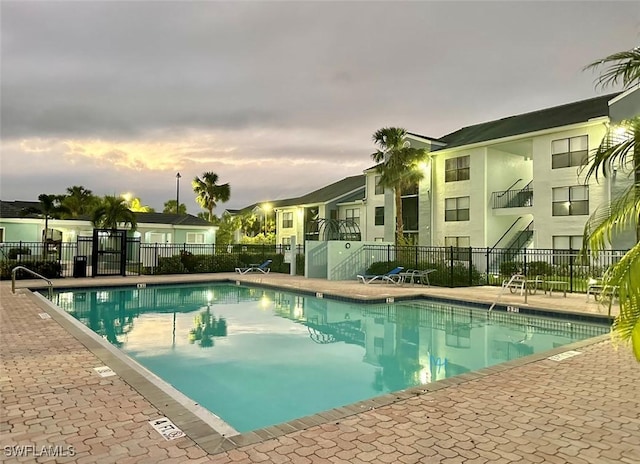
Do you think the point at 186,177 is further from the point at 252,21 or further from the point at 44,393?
the point at 44,393

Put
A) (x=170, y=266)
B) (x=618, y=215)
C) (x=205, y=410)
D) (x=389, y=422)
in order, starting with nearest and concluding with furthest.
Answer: (x=389, y=422)
(x=618, y=215)
(x=205, y=410)
(x=170, y=266)

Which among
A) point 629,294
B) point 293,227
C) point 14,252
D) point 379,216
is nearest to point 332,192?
point 293,227

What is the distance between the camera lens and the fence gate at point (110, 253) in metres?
20.8

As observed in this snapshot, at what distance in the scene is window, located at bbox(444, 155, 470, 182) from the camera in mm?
26172

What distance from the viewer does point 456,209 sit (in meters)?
26.6

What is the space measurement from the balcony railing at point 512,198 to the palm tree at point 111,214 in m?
22.2

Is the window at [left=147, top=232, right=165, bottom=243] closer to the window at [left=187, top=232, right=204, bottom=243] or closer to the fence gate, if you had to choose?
the window at [left=187, top=232, right=204, bottom=243]

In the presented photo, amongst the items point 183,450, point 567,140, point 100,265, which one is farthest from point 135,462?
point 567,140

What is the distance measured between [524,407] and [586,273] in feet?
48.5

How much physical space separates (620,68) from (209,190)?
43966 mm

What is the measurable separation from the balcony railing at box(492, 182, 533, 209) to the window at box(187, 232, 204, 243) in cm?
2243

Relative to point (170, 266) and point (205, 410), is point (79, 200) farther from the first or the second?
point (205, 410)

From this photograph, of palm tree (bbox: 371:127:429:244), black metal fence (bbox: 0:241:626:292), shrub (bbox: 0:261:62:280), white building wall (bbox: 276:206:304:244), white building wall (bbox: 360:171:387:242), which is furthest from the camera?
white building wall (bbox: 276:206:304:244)

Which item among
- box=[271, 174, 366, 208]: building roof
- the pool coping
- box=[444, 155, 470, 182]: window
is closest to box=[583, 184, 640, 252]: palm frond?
the pool coping
